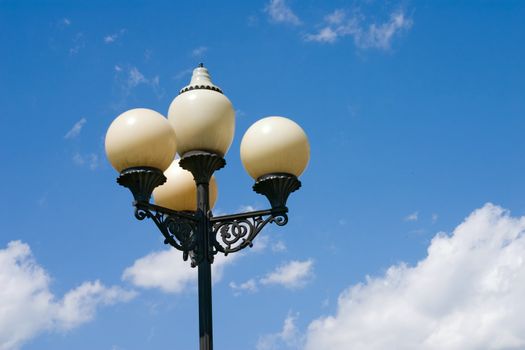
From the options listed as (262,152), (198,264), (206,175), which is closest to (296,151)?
(262,152)

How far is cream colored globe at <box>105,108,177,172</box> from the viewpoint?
7.34 metres

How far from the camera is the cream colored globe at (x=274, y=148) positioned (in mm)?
7742

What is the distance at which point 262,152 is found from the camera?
7758 mm

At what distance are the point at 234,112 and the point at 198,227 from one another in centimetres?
117

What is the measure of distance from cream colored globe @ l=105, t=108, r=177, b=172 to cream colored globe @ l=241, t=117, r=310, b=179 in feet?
2.48

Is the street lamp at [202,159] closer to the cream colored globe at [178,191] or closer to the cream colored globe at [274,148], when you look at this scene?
the cream colored globe at [274,148]

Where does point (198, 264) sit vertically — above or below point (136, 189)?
below

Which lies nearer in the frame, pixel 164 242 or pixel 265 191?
pixel 164 242

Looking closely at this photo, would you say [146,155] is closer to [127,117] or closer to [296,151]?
[127,117]

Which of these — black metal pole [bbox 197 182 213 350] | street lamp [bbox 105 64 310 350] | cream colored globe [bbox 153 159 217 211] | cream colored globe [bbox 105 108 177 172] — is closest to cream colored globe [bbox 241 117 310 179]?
street lamp [bbox 105 64 310 350]

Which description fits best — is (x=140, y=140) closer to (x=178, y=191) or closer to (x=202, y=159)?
(x=202, y=159)

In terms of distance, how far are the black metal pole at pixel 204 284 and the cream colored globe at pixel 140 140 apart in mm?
584

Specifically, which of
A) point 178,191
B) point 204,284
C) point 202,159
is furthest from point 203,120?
point 204,284

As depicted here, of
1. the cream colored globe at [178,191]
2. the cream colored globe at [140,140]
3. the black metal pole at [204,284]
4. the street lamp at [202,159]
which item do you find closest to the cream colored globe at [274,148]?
the street lamp at [202,159]
